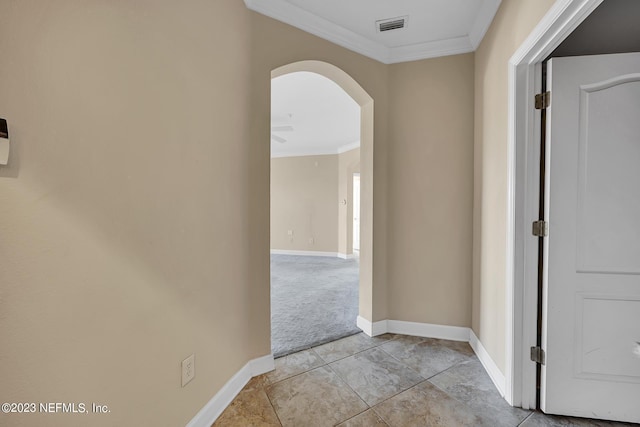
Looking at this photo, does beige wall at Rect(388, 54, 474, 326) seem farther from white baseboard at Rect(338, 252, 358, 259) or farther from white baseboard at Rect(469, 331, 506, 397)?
white baseboard at Rect(338, 252, 358, 259)

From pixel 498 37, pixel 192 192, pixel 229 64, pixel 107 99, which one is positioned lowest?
pixel 192 192

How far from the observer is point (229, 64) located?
1663 mm

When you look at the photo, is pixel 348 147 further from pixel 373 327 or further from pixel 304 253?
pixel 373 327

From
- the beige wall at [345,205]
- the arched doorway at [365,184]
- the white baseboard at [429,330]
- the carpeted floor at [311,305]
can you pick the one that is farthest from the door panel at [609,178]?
the beige wall at [345,205]

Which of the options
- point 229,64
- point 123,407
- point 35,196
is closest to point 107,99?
point 35,196

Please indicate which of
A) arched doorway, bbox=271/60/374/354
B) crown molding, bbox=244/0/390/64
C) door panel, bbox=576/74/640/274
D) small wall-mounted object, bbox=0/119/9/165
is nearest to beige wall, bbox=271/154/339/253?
arched doorway, bbox=271/60/374/354

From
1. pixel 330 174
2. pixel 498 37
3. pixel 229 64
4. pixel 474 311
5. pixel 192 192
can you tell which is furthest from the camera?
pixel 330 174

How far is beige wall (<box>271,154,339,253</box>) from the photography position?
7027 mm

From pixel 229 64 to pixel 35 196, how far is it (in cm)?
130

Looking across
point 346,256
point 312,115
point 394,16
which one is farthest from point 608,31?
point 346,256

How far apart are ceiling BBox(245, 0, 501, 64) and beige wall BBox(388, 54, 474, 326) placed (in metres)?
0.13

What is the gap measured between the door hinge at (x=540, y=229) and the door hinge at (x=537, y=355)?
2.22ft

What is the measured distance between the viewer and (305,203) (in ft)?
23.7

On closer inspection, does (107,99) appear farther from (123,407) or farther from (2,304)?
(123,407)
